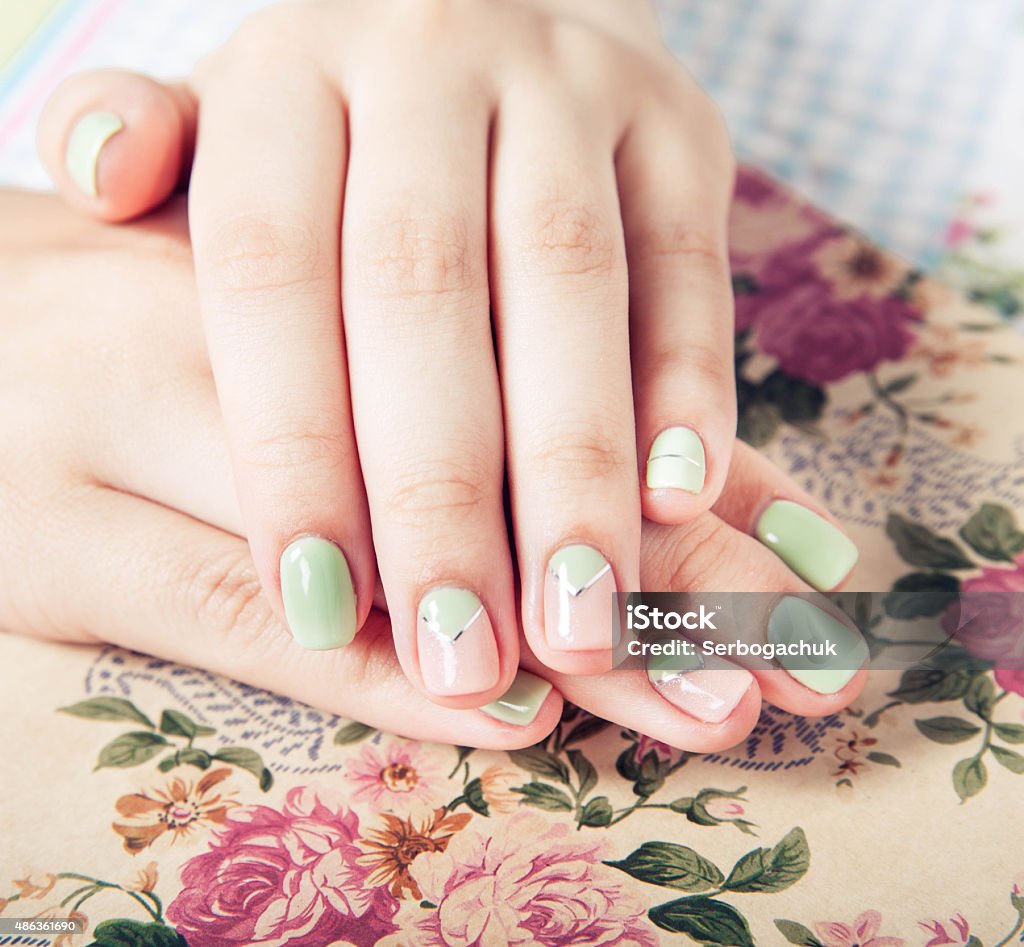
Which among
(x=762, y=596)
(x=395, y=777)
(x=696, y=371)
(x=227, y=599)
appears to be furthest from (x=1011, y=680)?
(x=227, y=599)

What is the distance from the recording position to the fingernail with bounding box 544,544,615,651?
491 millimetres

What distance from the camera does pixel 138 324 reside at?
2.16 feet

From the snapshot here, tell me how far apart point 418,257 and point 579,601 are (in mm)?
218

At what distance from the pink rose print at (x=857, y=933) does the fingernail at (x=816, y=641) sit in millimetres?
A: 118

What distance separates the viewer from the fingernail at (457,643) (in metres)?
0.49

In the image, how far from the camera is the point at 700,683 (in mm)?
523

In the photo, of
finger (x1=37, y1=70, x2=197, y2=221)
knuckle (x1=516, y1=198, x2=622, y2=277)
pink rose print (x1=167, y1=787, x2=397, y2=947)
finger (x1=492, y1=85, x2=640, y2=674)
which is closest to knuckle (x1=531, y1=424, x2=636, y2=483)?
finger (x1=492, y1=85, x2=640, y2=674)

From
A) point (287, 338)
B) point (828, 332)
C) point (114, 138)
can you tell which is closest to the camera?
point (287, 338)

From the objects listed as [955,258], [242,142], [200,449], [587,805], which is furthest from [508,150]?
[955,258]

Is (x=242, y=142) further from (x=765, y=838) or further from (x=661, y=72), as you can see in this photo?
(x=765, y=838)

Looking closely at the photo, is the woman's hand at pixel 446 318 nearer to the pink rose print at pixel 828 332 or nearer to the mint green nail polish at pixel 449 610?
the mint green nail polish at pixel 449 610

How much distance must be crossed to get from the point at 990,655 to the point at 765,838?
191 millimetres

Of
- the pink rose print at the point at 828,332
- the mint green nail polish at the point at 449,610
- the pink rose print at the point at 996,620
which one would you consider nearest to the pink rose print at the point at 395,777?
the mint green nail polish at the point at 449,610

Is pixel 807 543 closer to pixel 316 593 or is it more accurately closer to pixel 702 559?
pixel 702 559
